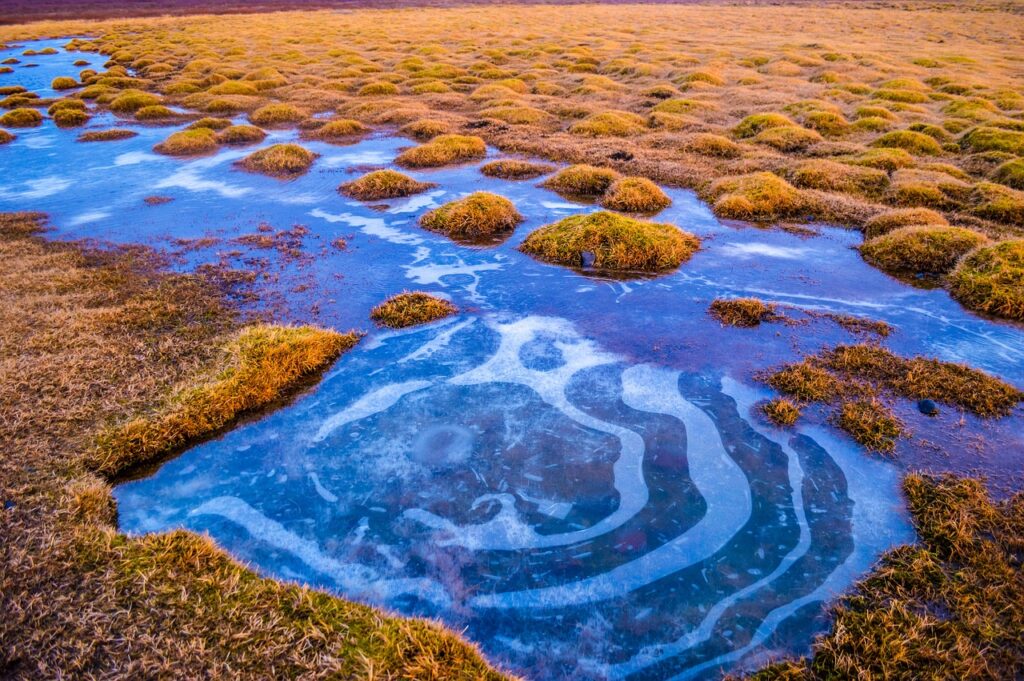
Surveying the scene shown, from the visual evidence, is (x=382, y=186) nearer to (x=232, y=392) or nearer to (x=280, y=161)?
(x=280, y=161)

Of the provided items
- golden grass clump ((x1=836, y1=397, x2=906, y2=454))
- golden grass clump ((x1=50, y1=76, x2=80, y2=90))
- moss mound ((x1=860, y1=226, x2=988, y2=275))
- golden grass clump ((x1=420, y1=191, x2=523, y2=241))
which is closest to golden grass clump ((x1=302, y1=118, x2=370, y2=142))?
golden grass clump ((x1=420, y1=191, x2=523, y2=241))

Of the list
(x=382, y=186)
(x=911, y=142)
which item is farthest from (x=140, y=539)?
(x=911, y=142)

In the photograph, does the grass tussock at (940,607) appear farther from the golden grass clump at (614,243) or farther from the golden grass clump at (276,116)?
the golden grass clump at (276,116)

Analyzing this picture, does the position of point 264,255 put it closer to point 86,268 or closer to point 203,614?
point 86,268

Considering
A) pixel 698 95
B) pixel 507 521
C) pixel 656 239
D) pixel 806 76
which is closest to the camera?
pixel 507 521

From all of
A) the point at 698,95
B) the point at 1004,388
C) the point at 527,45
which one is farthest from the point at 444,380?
the point at 527,45

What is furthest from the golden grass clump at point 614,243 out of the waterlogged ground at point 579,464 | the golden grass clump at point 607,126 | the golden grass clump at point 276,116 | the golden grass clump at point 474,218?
the golden grass clump at point 276,116
